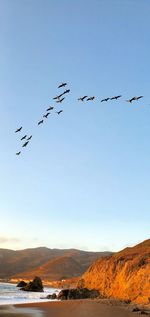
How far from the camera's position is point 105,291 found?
251ft

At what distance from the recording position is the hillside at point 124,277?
61.6 metres

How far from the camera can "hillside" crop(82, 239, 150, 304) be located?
202 ft

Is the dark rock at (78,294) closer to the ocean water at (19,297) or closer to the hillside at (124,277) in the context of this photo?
the hillside at (124,277)

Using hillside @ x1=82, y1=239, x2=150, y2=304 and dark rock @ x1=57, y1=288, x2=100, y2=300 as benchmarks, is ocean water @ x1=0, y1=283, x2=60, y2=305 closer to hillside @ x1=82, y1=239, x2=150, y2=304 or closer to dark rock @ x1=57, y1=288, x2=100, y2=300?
dark rock @ x1=57, y1=288, x2=100, y2=300

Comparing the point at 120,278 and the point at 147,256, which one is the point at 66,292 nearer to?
the point at 120,278

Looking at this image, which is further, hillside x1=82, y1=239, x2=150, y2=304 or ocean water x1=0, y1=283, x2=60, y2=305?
ocean water x1=0, y1=283, x2=60, y2=305

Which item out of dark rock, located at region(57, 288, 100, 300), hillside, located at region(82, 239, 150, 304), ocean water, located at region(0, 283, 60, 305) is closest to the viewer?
hillside, located at region(82, 239, 150, 304)

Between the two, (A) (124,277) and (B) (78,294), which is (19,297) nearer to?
(B) (78,294)

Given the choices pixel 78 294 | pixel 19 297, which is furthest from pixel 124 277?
pixel 19 297

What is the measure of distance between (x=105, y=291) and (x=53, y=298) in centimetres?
978

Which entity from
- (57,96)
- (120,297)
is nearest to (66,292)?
(120,297)

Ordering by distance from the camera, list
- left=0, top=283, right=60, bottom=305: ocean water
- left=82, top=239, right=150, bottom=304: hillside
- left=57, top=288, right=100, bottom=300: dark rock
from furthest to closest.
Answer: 1. left=57, top=288, right=100, bottom=300: dark rock
2. left=0, top=283, right=60, bottom=305: ocean water
3. left=82, top=239, right=150, bottom=304: hillside

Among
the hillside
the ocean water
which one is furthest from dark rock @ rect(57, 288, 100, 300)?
the ocean water

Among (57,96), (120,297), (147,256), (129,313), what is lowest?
(129,313)
